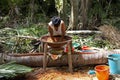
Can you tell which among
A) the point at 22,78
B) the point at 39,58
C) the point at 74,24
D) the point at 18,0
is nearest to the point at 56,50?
the point at 39,58

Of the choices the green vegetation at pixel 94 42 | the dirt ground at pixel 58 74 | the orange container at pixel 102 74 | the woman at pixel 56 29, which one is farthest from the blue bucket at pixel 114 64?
the green vegetation at pixel 94 42

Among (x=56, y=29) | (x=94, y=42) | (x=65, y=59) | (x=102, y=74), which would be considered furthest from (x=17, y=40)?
(x=102, y=74)

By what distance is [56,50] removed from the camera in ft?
20.2

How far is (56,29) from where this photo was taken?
6.26 meters

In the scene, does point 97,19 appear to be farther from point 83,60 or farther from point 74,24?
point 83,60

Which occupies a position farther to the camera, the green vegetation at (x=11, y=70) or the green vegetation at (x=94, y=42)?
the green vegetation at (x=94, y=42)

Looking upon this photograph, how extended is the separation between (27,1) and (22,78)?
6.22 metres

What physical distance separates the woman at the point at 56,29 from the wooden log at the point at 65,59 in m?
A: 0.51

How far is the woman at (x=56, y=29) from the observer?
616 cm

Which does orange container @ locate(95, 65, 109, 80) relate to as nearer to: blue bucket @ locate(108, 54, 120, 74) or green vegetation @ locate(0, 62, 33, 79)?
blue bucket @ locate(108, 54, 120, 74)

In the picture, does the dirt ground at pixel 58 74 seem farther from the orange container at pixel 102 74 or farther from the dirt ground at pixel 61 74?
the orange container at pixel 102 74

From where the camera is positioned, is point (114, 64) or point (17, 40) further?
point (17, 40)

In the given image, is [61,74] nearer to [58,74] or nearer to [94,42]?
[58,74]

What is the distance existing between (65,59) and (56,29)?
30.8 inches
